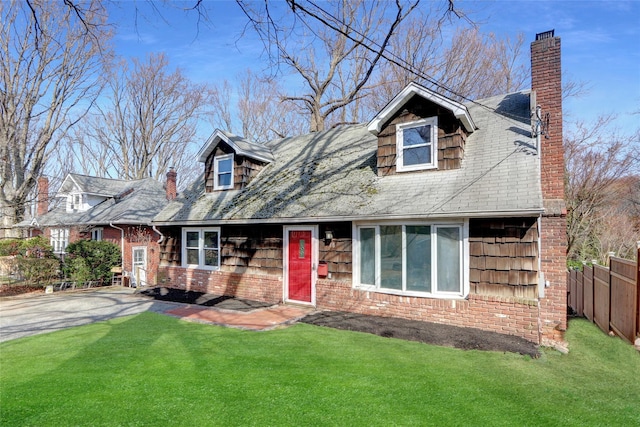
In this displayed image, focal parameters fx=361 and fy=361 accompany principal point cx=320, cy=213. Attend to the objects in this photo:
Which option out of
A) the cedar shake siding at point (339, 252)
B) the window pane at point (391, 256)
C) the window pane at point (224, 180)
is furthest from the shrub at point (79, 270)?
the window pane at point (391, 256)

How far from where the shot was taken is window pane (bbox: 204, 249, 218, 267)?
502 inches

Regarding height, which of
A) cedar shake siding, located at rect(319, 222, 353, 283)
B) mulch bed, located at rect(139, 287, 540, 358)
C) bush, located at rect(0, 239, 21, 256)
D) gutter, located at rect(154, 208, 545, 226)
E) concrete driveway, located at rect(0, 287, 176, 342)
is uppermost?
gutter, located at rect(154, 208, 545, 226)

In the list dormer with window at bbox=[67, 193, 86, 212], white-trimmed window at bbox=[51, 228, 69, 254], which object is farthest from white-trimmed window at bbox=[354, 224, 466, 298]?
white-trimmed window at bbox=[51, 228, 69, 254]

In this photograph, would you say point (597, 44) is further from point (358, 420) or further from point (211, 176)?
point (211, 176)

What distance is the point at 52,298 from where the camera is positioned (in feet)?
42.5

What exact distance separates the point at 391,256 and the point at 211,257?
6.91 m

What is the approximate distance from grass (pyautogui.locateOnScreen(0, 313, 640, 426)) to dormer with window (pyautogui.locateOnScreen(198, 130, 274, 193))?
23.9 ft

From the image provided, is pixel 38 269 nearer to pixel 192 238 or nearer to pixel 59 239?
pixel 192 238

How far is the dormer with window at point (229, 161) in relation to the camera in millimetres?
13383

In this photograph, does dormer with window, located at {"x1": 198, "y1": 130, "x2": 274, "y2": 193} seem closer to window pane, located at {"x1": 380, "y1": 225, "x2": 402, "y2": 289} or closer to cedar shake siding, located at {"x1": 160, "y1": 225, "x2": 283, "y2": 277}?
cedar shake siding, located at {"x1": 160, "y1": 225, "x2": 283, "y2": 277}


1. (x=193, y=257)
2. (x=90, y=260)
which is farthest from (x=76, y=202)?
(x=193, y=257)

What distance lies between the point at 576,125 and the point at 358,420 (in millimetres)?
20842

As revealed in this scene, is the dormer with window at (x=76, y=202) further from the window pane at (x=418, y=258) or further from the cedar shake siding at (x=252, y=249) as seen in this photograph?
the window pane at (x=418, y=258)

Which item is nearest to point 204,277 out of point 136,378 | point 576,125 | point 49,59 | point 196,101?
point 136,378
